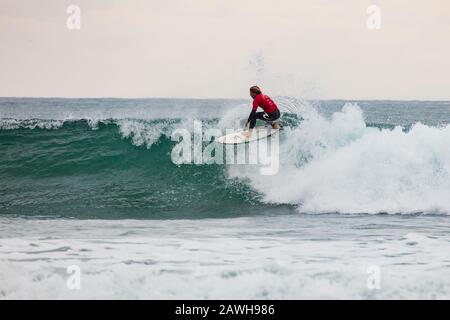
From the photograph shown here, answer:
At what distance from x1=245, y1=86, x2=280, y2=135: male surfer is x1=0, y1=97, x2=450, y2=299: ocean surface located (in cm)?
175

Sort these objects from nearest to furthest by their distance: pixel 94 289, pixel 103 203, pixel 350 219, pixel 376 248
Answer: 1. pixel 94 289
2. pixel 376 248
3. pixel 350 219
4. pixel 103 203

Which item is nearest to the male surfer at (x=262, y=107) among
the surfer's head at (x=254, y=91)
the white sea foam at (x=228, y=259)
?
the surfer's head at (x=254, y=91)

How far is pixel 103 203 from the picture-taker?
13141 millimetres

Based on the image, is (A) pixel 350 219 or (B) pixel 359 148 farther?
(B) pixel 359 148

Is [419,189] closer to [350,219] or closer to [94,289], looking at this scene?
[350,219]

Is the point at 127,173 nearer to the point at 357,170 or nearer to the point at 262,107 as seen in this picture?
the point at 262,107

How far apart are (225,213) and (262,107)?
235cm

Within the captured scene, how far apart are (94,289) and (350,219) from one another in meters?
5.73

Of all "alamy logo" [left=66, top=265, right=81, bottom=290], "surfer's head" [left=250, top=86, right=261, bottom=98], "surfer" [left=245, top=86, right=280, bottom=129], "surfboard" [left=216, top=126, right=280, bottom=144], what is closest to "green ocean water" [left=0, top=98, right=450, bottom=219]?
"surfboard" [left=216, top=126, right=280, bottom=144]

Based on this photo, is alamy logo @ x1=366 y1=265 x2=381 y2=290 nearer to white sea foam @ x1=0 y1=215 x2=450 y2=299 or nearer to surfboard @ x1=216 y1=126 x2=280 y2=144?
white sea foam @ x1=0 y1=215 x2=450 y2=299

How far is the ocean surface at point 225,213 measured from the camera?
6.87m

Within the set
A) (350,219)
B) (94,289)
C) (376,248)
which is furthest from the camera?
(350,219)
